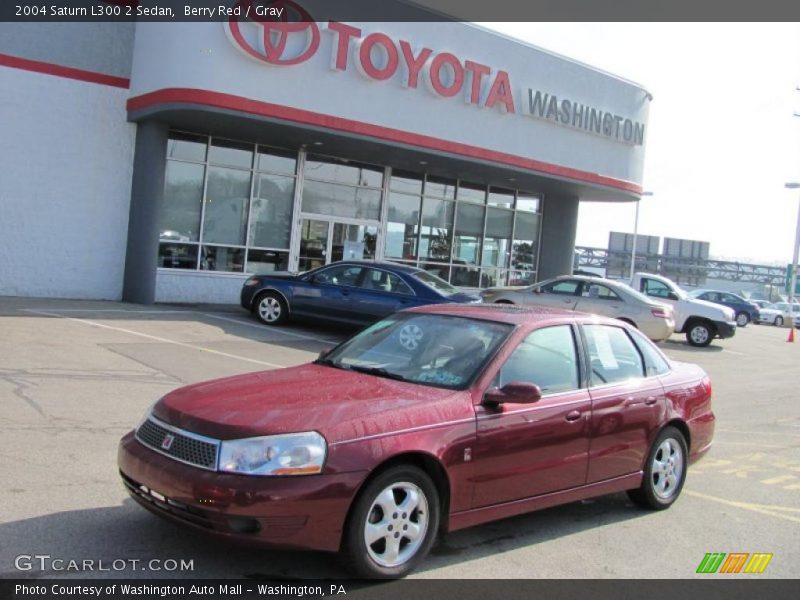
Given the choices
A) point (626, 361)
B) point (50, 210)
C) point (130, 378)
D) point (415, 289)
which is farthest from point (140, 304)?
point (626, 361)

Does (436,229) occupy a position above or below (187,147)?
below

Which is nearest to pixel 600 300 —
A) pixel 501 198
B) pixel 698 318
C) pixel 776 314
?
pixel 698 318

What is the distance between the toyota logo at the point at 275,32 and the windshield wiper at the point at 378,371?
38.4ft

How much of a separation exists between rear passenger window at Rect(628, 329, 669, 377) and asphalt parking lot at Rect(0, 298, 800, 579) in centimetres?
108

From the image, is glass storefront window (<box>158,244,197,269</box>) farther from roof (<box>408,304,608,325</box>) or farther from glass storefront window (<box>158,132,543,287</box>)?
roof (<box>408,304,608,325</box>)

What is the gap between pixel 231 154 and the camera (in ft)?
59.6

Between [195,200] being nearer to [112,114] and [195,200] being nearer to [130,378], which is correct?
[112,114]

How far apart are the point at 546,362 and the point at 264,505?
2301 mm

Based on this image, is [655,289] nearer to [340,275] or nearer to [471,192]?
[471,192]

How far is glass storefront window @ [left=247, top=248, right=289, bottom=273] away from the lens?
1873 centimetres

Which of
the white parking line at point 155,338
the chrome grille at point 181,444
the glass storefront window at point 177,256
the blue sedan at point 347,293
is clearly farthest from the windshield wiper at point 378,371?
the glass storefront window at point 177,256

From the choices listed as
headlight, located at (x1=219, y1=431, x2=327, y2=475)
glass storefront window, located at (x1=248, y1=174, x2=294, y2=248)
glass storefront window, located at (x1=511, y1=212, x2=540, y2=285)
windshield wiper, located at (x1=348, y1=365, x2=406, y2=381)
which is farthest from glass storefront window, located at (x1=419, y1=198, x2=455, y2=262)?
headlight, located at (x1=219, y1=431, x2=327, y2=475)

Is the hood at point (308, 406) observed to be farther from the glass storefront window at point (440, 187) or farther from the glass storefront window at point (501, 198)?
the glass storefront window at point (501, 198)

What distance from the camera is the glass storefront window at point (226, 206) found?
18.0 meters
